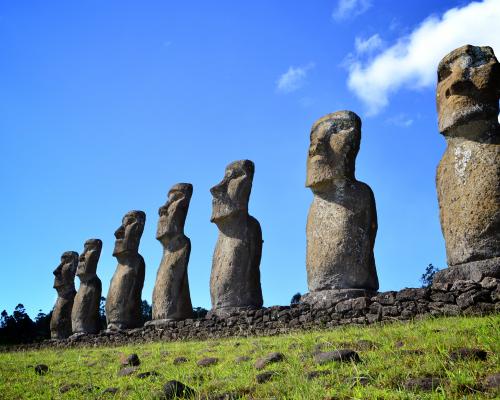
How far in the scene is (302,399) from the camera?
→ 173 inches

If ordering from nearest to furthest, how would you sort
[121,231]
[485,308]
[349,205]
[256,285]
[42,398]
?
[42,398], [485,308], [349,205], [256,285], [121,231]

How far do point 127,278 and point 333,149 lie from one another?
8.06m

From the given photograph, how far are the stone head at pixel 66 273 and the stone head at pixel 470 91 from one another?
49.2 ft

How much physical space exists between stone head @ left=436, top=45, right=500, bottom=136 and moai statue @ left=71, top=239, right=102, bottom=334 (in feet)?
41.1

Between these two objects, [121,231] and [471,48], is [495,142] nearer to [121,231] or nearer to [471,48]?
[471,48]

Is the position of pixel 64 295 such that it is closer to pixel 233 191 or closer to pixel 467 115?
pixel 233 191

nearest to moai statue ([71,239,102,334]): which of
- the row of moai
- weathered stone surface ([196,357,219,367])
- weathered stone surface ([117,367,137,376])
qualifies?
the row of moai

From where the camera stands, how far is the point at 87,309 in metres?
18.4

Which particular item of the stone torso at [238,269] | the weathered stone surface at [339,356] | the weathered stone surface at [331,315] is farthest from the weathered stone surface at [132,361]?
the stone torso at [238,269]

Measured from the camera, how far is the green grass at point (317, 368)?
449 cm

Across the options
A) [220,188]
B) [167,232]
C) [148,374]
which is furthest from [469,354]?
[167,232]

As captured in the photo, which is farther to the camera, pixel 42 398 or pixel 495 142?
pixel 495 142

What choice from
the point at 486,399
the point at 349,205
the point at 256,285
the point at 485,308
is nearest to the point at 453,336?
the point at 486,399

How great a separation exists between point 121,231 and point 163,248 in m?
2.26
